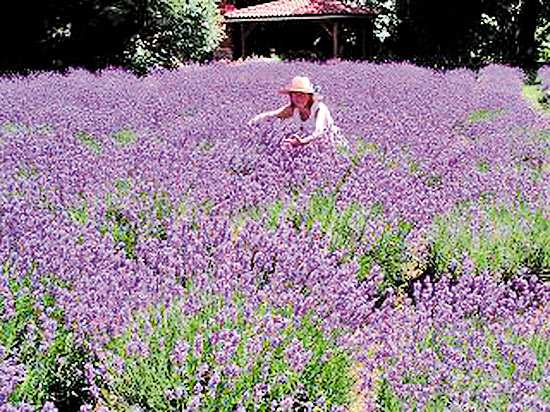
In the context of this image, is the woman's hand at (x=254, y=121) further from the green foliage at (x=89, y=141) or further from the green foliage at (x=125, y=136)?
the green foliage at (x=89, y=141)

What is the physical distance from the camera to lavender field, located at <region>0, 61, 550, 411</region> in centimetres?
261

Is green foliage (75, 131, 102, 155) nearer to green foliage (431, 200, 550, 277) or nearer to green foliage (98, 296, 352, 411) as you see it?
green foliage (431, 200, 550, 277)

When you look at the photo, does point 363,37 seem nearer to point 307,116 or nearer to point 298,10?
point 298,10

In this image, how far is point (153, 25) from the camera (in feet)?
53.0

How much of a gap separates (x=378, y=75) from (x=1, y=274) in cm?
1236

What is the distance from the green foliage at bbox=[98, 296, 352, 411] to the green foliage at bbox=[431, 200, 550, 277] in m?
1.54

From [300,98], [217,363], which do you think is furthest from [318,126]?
[217,363]

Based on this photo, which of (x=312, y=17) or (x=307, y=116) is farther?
(x=312, y=17)

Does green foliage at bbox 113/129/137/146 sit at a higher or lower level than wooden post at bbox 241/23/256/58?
lower

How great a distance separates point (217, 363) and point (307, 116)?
4265 mm

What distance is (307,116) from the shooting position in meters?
6.61

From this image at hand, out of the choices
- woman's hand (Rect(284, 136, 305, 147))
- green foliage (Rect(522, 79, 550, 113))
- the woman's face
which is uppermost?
the woman's face

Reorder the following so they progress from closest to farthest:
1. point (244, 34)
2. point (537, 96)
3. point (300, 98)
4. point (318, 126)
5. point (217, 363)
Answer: point (217, 363) < point (318, 126) < point (300, 98) < point (537, 96) < point (244, 34)

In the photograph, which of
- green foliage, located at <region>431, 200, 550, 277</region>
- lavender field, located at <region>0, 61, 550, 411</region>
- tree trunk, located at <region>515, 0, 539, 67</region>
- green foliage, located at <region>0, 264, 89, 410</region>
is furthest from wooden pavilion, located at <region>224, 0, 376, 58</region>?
green foliage, located at <region>0, 264, 89, 410</region>
